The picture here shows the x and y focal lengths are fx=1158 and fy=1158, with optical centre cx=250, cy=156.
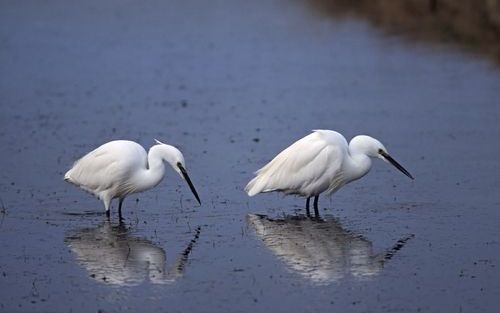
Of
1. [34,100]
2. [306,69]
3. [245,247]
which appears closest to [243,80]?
[306,69]

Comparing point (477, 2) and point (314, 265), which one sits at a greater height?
point (477, 2)

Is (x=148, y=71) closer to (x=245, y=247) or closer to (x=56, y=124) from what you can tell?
(x=56, y=124)

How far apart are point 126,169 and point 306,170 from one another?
178cm

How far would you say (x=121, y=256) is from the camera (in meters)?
9.85

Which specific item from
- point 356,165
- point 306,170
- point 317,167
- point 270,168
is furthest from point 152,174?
point 356,165

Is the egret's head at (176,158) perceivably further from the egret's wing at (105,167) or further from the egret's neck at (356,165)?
the egret's neck at (356,165)

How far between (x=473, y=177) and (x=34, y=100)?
855 cm

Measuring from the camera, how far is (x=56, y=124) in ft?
55.2

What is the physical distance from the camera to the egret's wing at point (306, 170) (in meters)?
11.5

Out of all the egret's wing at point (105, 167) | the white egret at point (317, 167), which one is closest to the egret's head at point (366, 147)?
the white egret at point (317, 167)

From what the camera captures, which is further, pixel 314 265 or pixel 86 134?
pixel 86 134

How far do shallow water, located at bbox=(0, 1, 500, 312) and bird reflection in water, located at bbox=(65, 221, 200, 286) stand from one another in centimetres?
3

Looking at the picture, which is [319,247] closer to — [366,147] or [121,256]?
[121,256]

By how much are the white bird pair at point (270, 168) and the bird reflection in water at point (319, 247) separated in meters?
0.41
